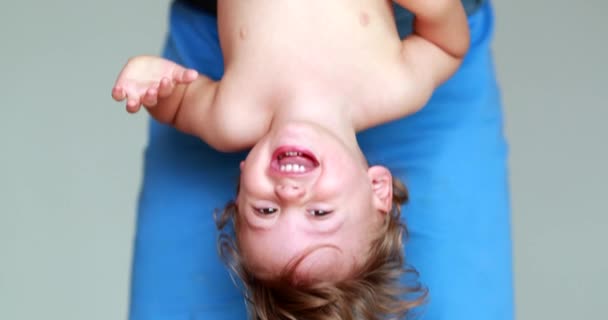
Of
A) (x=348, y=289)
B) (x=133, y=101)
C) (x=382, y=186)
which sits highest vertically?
(x=133, y=101)

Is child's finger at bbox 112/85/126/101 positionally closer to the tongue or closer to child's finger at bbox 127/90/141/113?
child's finger at bbox 127/90/141/113

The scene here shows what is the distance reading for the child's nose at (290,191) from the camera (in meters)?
1.61

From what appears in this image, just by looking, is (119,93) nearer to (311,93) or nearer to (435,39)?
(311,93)

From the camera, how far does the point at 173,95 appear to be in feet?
6.13

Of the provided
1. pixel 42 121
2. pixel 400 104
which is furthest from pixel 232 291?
pixel 42 121

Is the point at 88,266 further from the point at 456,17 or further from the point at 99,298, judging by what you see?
the point at 456,17

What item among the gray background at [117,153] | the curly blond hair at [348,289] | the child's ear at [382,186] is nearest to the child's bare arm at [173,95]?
the curly blond hair at [348,289]

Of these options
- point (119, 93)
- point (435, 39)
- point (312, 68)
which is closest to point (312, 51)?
point (312, 68)

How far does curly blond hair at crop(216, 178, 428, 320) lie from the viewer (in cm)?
166

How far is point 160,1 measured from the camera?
2.87 m

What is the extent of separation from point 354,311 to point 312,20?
1.50 feet

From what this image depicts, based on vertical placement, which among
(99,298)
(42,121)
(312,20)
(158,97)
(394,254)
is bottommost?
(99,298)

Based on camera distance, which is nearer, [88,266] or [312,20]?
[312,20]

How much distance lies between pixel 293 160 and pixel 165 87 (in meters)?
0.24
